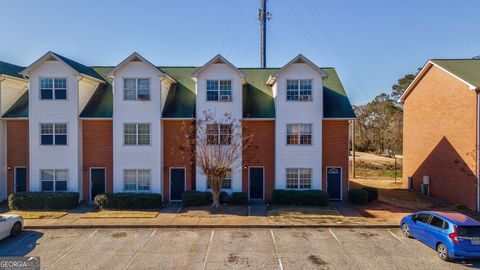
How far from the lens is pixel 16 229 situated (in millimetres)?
14938

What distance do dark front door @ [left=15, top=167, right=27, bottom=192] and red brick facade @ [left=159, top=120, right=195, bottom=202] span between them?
362 inches

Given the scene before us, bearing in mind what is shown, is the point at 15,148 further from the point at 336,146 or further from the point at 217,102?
the point at 336,146

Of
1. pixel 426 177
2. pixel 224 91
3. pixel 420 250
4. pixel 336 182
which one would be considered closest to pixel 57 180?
pixel 224 91

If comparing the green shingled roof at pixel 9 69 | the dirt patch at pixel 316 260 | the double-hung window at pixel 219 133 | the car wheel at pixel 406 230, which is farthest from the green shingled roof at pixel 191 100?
the dirt patch at pixel 316 260

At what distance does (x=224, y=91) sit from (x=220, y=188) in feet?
20.1

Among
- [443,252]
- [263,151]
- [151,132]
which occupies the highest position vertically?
[151,132]

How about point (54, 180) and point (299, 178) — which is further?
point (299, 178)

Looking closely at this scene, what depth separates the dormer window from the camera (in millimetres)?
21656

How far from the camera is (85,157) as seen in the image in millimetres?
21766

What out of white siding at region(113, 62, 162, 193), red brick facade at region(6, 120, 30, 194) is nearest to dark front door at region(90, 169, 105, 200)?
white siding at region(113, 62, 162, 193)

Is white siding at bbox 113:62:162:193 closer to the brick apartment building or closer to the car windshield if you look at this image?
the car windshield

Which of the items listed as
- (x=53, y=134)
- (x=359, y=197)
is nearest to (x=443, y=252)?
(x=359, y=197)

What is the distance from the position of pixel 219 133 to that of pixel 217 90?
2.76 meters

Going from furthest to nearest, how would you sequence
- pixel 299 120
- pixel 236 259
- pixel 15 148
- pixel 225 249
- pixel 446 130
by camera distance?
pixel 446 130, pixel 15 148, pixel 299 120, pixel 225 249, pixel 236 259
